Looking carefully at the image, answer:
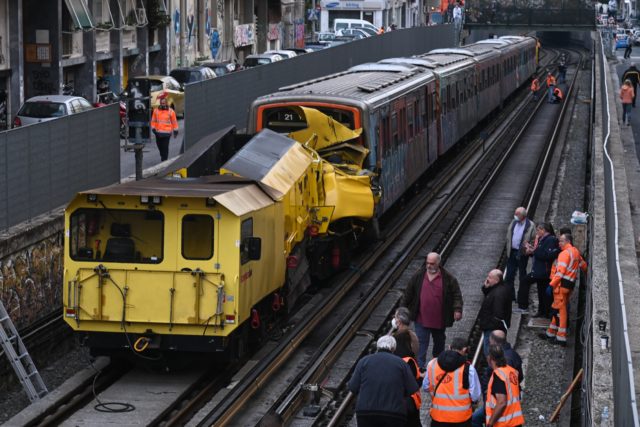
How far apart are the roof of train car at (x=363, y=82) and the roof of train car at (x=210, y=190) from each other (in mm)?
A: 6224

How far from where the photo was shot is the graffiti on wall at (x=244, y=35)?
64.4 metres

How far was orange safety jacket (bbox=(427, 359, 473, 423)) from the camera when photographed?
1138 centimetres

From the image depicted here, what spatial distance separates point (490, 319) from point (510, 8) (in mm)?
71690

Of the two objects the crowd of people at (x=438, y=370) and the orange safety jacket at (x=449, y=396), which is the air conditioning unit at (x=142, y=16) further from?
the orange safety jacket at (x=449, y=396)

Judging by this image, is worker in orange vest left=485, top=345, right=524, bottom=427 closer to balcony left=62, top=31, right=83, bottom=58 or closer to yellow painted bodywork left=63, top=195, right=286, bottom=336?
yellow painted bodywork left=63, top=195, right=286, bottom=336

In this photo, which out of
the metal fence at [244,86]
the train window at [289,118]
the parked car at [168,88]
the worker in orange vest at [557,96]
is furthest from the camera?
the worker in orange vest at [557,96]

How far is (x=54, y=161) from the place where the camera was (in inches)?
765

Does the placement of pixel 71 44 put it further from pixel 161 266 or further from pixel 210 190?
pixel 161 266

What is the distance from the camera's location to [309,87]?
950 inches

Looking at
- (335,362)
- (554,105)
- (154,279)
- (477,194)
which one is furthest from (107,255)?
(554,105)

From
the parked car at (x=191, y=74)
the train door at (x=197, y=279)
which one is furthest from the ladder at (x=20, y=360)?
the parked car at (x=191, y=74)

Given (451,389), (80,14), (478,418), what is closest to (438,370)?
(451,389)

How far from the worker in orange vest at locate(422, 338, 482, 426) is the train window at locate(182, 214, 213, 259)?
4.18 m

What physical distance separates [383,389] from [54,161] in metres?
9.66
